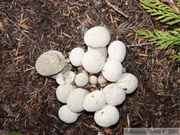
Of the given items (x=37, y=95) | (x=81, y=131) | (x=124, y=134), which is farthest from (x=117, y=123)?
(x=37, y=95)

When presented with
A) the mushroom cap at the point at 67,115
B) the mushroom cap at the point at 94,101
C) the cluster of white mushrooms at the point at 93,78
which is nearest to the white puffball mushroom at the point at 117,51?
the cluster of white mushrooms at the point at 93,78

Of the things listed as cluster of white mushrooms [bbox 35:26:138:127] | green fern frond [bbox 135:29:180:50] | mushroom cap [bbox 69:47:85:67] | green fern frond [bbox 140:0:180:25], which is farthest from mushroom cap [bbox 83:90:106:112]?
green fern frond [bbox 140:0:180:25]

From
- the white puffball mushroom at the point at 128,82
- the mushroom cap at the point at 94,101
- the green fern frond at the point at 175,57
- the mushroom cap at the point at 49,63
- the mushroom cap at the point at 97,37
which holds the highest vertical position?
the mushroom cap at the point at 97,37

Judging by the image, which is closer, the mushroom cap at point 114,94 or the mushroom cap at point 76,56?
the mushroom cap at point 114,94

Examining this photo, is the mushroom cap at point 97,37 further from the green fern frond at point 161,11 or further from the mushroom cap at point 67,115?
the mushroom cap at point 67,115

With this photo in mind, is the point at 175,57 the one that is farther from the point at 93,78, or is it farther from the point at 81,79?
the point at 81,79

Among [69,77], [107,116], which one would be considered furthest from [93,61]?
[107,116]

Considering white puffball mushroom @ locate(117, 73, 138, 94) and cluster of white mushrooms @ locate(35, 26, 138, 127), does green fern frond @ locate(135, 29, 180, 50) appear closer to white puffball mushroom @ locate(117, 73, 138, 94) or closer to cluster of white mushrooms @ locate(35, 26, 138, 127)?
cluster of white mushrooms @ locate(35, 26, 138, 127)
